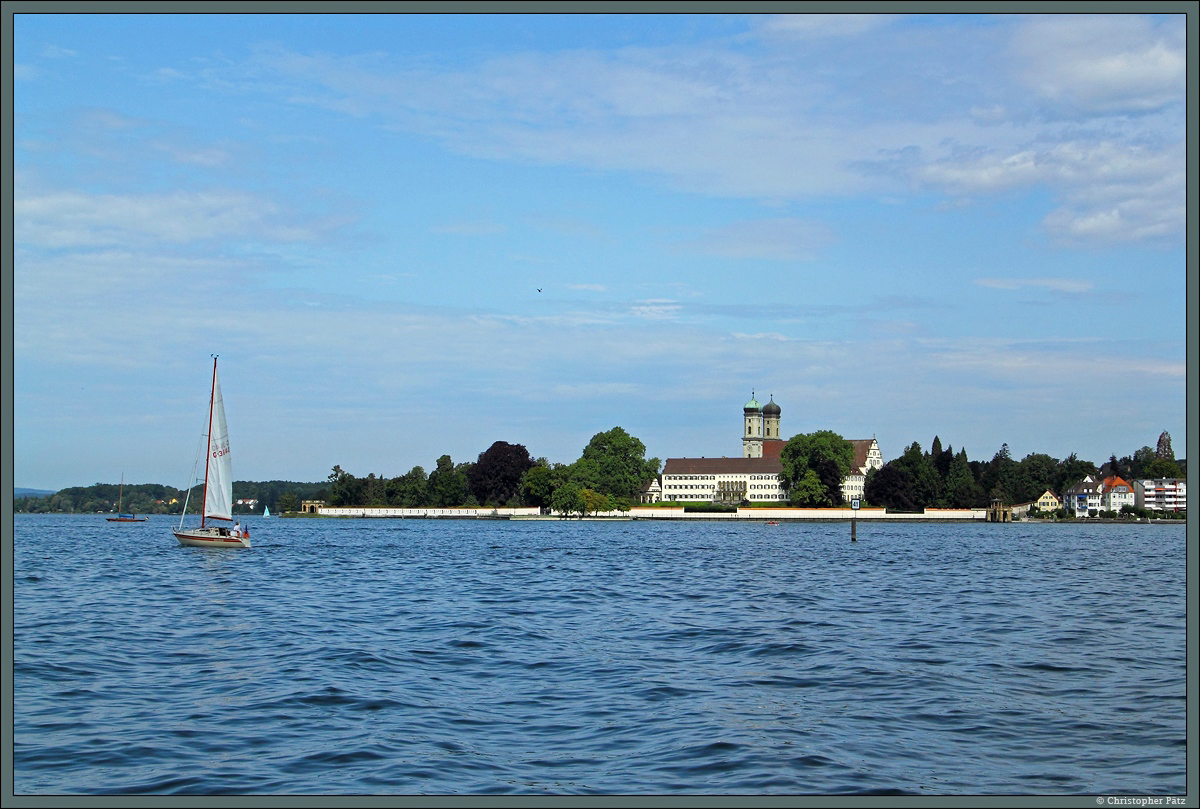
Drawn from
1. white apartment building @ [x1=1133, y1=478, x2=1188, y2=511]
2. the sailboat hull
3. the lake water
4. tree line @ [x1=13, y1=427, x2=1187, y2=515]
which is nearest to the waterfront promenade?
tree line @ [x1=13, y1=427, x2=1187, y2=515]

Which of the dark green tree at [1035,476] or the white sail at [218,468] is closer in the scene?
the white sail at [218,468]

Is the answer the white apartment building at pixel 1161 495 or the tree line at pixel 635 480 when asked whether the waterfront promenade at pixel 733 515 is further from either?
the white apartment building at pixel 1161 495

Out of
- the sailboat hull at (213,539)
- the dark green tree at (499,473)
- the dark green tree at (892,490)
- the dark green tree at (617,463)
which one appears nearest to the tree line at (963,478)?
the dark green tree at (892,490)

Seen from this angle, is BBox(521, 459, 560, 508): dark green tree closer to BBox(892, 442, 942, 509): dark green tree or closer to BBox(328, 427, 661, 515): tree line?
BBox(328, 427, 661, 515): tree line

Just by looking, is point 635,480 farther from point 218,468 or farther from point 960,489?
point 218,468

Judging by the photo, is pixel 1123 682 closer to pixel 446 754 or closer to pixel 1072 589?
pixel 446 754

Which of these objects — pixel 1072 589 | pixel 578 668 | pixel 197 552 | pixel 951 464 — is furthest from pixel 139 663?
pixel 951 464
